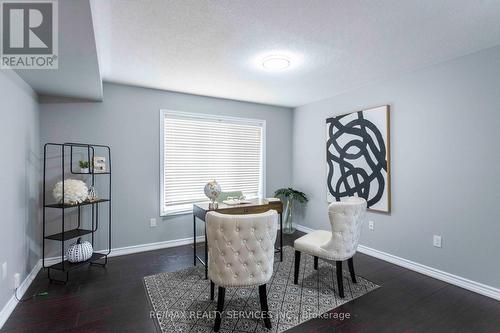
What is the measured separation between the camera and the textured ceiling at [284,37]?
6.00 feet

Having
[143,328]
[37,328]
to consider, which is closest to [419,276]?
[143,328]

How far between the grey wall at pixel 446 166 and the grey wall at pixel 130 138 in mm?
2915

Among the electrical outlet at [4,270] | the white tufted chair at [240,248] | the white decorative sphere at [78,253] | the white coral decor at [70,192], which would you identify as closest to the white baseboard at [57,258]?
the electrical outlet at [4,270]

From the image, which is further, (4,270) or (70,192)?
(70,192)

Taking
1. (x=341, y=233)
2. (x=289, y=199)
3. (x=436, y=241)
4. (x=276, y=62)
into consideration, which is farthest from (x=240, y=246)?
(x=289, y=199)

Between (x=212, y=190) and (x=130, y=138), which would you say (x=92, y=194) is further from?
(x=212, y=190)

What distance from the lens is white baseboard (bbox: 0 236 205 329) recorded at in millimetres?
2071

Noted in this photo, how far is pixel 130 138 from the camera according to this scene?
11.7ft

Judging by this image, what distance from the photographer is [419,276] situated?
2869 mm

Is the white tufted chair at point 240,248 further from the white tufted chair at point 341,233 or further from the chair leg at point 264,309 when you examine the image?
the white tufted chair at point 341,233

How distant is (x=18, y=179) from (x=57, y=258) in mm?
1290

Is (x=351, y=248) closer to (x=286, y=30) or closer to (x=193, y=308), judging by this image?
(x=193, y=308)

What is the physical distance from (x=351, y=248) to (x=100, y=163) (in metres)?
3.05

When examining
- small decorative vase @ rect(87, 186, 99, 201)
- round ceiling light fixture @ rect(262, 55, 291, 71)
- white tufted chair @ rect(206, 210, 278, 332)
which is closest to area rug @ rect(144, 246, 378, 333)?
white tufted chair @ rect(206, 210, 278, 332)
